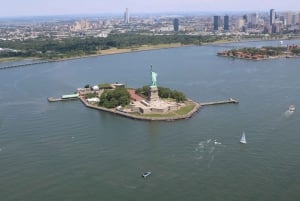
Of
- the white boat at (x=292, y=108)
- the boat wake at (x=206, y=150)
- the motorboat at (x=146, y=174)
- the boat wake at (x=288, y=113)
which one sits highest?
the white boat at (x=292, y=108)

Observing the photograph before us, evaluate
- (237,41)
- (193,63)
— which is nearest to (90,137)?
(193,63)

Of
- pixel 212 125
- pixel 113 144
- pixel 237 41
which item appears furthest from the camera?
pixel 237 41

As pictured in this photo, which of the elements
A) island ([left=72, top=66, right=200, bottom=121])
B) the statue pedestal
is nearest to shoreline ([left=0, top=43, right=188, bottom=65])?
island ([left=72, top=66, right=200, bottom=121])

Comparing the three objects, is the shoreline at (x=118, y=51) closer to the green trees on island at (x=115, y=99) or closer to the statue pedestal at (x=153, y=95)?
the green trees on island at (x=115, y=99)

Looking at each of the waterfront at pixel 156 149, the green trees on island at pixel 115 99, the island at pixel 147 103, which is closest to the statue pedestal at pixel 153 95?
the island at pixel 147 103

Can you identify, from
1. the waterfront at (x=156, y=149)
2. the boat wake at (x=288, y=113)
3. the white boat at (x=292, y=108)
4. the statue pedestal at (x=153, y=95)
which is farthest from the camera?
the statue pedestal at (x=153, y=95)

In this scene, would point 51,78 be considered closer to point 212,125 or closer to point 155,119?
point 155,119

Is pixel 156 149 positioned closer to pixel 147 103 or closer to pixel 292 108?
pixel 147 103
